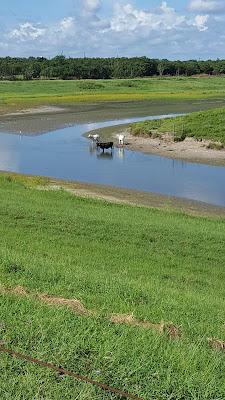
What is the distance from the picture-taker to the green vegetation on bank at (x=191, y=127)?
157 ft

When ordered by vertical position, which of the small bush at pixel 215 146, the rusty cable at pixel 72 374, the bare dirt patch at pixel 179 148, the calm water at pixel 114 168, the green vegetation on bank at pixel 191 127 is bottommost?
the calm water at pixel 114 168

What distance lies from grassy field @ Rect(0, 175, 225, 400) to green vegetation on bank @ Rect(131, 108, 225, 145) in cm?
3085

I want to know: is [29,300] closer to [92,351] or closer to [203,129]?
[92,351]

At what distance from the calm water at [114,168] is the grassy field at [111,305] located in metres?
13.1

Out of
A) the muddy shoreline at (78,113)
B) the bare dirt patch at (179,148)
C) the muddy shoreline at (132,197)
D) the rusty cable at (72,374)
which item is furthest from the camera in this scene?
the muddy shoreline at (78,113)

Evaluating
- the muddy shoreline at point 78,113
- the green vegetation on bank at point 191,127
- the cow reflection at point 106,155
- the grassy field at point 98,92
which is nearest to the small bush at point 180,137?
the green vegetation on bank at point 191,127

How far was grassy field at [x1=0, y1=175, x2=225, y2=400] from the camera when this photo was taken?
4.54m

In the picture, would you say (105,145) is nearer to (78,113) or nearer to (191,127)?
(191,127)

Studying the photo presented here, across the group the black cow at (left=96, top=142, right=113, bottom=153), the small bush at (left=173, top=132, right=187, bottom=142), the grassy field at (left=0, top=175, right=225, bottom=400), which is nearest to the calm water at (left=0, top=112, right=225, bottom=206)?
the black cow at (left=96, top=142, right=113, bottom=153)

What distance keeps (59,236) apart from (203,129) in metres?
37.1

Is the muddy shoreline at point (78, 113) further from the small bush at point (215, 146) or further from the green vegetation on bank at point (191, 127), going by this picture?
the small bush at point (215, 146)

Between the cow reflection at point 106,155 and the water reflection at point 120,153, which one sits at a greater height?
the water reflection at point 120,153

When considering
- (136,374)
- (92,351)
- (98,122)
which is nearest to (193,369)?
(136,374)

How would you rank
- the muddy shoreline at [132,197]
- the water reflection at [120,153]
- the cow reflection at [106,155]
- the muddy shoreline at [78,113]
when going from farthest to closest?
the muddy shoreline at [78,113]
the water reflection at [120,153]
the cow reflection at [106,155]
the muddy shoreline at [132,197]
